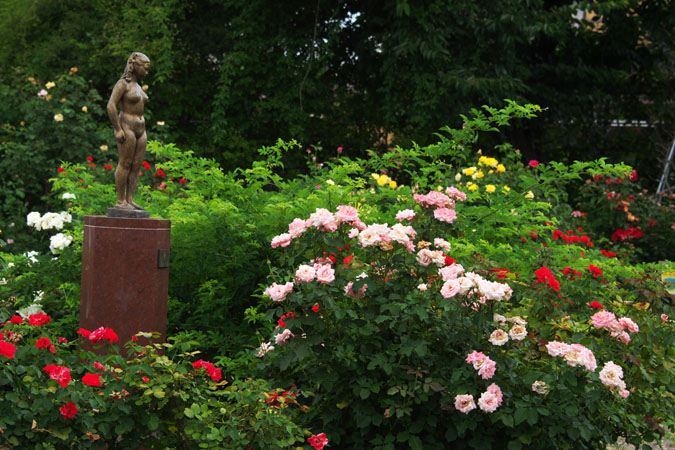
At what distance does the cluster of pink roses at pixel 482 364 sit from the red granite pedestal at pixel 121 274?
2173mm

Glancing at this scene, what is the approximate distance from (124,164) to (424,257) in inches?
91.0

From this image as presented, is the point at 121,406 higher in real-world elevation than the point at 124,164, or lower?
lower

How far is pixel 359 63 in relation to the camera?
15.7 metres

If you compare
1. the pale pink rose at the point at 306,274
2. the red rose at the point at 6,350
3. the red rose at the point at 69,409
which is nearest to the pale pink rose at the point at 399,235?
the pale pink rose at the point at 306,274

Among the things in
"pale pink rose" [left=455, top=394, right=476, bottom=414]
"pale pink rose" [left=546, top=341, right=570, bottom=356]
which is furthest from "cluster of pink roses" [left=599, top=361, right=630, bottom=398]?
"pale pink rose" [left=455, top=394, right=476, bottom=414]

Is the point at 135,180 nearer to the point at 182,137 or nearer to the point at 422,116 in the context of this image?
the point at 422,116

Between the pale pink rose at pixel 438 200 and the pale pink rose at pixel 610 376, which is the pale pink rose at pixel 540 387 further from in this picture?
the pale pink rose at pixel 438 200

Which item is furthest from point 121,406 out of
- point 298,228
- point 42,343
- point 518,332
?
point 518,332

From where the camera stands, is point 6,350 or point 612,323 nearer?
point 6,350

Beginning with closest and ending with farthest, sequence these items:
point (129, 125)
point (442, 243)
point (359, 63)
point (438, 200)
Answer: point (442, 243) < point (438, 200) < point (129, 125) < point (359, 63)

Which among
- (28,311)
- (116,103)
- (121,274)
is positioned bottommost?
(28,311)

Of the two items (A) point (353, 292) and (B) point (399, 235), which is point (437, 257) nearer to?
(B) point (399, 235)

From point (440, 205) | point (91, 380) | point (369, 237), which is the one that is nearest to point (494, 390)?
point (369, 237)

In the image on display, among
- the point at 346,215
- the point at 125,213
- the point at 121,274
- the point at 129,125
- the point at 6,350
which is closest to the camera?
the point at 6,350
